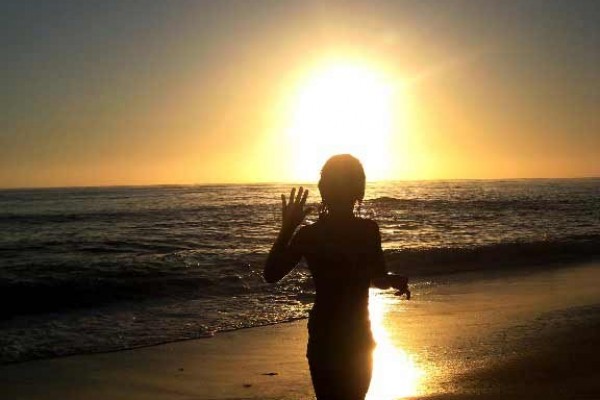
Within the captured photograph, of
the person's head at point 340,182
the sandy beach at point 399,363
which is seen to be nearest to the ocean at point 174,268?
the sandy beach at point 399,363

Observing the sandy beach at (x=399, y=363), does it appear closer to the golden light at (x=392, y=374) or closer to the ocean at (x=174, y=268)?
the golden light at (x=392, y=374)

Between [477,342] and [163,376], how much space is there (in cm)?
428

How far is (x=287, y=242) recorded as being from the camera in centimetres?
274

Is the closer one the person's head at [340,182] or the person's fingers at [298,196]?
the person's fingers at [298,196]

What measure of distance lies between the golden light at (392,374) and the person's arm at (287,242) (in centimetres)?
323

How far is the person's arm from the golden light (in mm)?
3228

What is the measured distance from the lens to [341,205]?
9.32 feet

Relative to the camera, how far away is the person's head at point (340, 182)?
9.28ft

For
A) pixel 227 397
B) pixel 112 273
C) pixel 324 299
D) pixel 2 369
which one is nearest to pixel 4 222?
pixel 112 273

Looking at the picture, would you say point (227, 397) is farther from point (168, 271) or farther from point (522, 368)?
point (168, 271)

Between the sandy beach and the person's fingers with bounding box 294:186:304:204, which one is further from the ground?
the person's fingers with bounding box 294:186:304:204

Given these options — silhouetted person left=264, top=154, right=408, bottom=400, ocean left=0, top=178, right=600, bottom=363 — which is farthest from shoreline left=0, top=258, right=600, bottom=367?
silhouetted person left=264, top=154, right=408, bottom=400

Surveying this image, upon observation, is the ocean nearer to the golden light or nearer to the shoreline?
the shoreline

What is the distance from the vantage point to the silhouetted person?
9.00 ft
